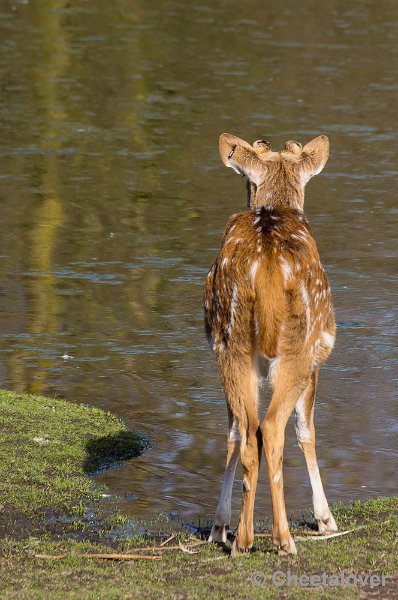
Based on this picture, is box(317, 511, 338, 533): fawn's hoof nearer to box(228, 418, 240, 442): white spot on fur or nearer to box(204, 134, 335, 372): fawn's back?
box(228, 418, 240, 442): white spot on fur

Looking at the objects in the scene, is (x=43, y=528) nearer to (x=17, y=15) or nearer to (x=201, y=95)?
(x=201, y=95)

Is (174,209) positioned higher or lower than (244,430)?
lower

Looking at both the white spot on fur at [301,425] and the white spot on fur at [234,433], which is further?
the white spot on fur at [301,425]

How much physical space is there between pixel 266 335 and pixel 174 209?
27.5ft

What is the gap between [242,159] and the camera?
7391 mm

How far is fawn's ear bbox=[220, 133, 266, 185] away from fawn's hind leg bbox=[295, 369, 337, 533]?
3.98ft

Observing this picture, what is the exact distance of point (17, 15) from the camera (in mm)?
27562

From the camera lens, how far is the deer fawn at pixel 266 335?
6.26m

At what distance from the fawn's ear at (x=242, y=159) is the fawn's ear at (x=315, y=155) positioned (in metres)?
0.29

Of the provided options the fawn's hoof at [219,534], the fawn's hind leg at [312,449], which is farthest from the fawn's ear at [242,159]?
the fawn's hoof at [219,534]

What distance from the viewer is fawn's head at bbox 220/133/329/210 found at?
7.29m

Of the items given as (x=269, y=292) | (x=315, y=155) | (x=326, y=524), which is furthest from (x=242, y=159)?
(x=326, y=524)

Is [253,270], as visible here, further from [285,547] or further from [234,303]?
[285,547]

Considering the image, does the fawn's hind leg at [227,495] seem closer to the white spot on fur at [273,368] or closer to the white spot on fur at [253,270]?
the white spot on fur at [273,368]
